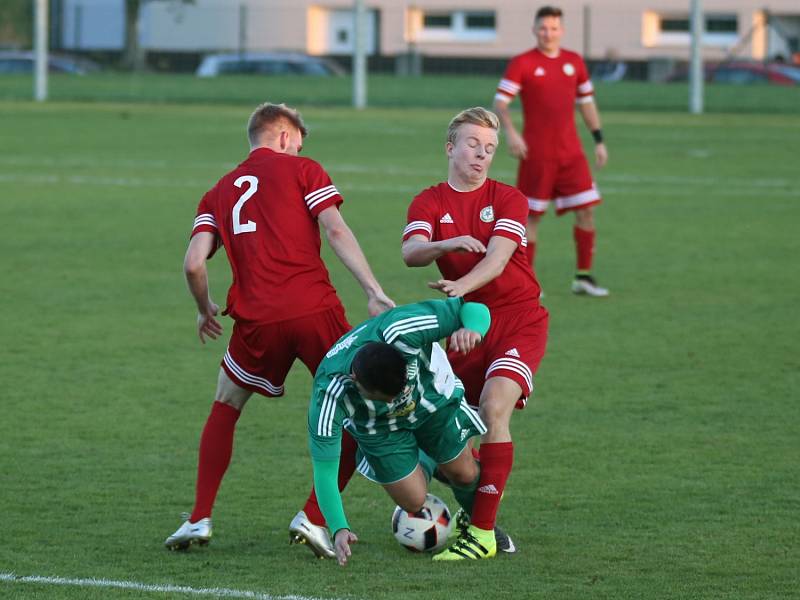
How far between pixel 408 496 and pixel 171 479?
1617mm

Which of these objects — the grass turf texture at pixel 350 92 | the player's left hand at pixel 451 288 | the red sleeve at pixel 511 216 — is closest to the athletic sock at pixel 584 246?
the red sleeve at pixel 511 216

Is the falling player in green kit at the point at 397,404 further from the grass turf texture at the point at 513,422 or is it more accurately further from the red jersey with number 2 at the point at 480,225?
the red jersey with number 2 at the point at 480,225

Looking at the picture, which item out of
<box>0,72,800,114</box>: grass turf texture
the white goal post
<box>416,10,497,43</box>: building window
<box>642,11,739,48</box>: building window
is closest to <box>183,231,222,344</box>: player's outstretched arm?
the white goal post

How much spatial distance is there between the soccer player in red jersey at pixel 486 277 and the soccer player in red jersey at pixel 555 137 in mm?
6134

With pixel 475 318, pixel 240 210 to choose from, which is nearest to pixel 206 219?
pixel 240 210

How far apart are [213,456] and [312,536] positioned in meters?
0.56

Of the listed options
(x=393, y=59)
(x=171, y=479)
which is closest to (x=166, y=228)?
(x=171, y=479)

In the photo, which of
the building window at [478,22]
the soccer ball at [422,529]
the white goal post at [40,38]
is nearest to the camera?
the soccer ball at [422,529]

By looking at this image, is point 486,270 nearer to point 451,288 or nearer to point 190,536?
point 451,288

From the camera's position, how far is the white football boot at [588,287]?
1264cm

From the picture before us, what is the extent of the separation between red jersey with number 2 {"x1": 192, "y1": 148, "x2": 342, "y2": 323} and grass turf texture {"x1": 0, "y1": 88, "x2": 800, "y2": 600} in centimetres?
94

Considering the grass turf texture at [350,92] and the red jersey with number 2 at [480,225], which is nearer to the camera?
the red jersey with number 2 at [480,225]

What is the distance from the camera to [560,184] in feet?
41.6

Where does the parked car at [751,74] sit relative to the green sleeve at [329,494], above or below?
above
